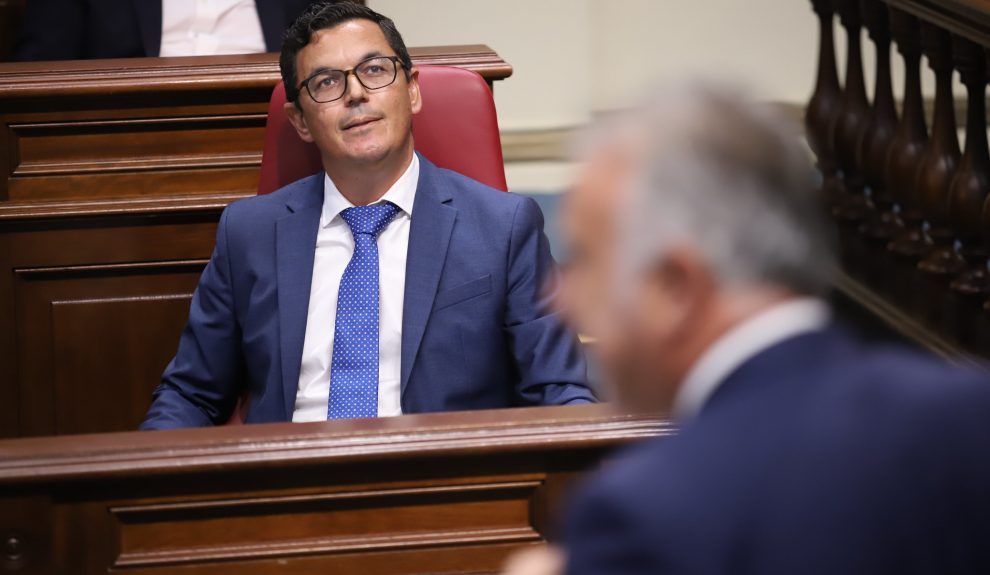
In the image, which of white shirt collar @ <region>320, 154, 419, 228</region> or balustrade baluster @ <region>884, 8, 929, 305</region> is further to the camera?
balustrade baluster @ <region>884, 8, 929, 305</region>

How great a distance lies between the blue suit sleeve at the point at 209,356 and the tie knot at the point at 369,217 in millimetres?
228

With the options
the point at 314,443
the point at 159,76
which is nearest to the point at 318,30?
the point at 159,76

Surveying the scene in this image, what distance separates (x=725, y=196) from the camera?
91 cm

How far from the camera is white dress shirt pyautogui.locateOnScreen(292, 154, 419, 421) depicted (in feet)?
8.07

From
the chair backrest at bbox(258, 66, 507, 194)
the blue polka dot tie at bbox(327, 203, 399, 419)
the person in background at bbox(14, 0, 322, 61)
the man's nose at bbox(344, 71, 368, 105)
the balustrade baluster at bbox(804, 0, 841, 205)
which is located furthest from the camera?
the balustrade baluster at bbox(804, 0, 841, 205)

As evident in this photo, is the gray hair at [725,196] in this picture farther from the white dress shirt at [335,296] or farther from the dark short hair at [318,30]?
the dark short hair at [318,30]

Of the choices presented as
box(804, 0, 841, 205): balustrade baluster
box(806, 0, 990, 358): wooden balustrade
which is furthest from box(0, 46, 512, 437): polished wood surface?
box(804, 0, 841, 205): balustrade baluster

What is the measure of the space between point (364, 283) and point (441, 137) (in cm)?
37

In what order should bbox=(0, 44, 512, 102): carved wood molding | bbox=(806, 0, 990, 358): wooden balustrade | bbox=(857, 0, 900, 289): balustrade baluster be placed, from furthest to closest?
bbox=(857, 0, 900, 289): balustrade baluster
bbox=(806, 0, 990, 358): wooden balustrade
bbox=(0, 44, 512, 102): carved wood molding

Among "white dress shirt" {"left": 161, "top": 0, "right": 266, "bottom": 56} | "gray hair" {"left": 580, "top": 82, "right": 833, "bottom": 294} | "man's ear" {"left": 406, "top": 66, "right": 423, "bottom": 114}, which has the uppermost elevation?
"gray hair" {"left": 580, "top": 82, "right": 833, "bottom": 294}

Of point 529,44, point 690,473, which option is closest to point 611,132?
point 690,473

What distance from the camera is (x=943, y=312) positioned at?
334cm

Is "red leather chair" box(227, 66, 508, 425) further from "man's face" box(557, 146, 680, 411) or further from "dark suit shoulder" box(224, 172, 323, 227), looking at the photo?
"man's face" box(557, 146, 680, 411)

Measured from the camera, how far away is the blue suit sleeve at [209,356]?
98.8 inches
